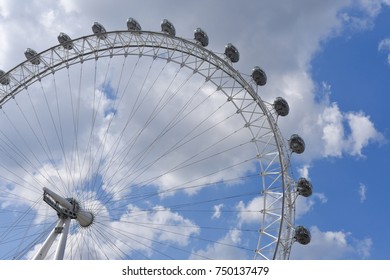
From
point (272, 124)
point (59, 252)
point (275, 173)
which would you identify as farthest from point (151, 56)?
point (59, 252)

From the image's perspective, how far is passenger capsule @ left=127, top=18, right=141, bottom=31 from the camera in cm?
3022

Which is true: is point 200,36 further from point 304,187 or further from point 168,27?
point 304,187

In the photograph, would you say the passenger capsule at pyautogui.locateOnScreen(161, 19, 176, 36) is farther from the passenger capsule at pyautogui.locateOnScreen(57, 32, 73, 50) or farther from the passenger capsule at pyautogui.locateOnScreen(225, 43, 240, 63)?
the passenger capsule at pyautogui.locateOnScreen(57, 32, 73, 50)

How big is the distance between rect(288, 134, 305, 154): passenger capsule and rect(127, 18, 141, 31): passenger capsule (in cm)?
1213

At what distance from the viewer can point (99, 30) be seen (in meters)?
30.9

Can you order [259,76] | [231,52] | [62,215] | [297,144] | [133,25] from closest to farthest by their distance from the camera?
[62,215], [297,144], [259,76], [231,52], [133,25]

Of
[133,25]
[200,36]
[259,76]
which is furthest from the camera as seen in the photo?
[133,25]

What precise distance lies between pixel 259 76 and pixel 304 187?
7015 millimetres

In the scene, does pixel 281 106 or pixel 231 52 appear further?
pixel 231 52

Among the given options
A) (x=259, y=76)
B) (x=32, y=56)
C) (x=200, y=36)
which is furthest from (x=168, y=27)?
(x=32, y=56)

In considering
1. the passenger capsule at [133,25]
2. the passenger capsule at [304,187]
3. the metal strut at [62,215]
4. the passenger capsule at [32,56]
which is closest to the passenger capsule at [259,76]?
the passenger capsule at [304,187]

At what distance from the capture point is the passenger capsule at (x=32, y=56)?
105 ft

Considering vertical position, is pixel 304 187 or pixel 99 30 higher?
pixel 99 30

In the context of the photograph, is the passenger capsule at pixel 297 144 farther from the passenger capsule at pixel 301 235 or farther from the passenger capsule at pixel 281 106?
the passenger capsule at pixel 301 235
